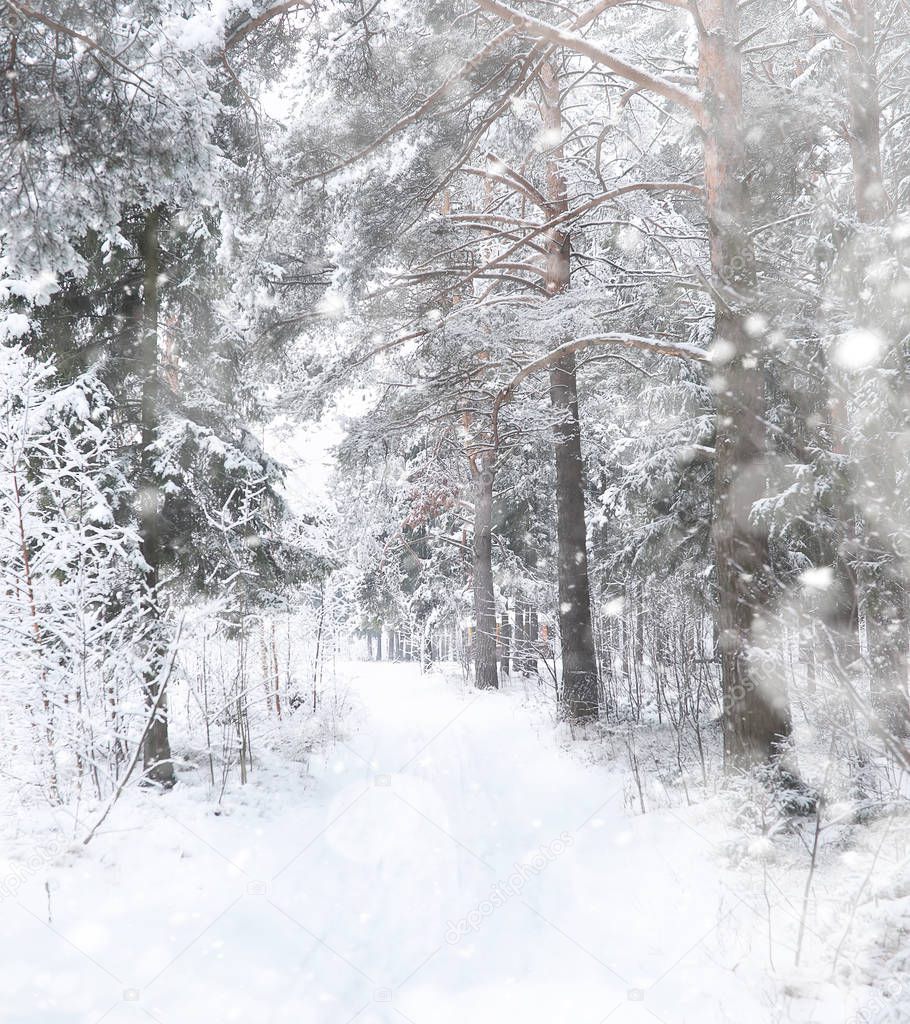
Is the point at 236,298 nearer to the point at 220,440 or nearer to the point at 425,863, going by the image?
the point at 220,440

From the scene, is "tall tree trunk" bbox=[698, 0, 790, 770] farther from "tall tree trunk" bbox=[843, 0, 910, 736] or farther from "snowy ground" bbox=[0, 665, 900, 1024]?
"snowy ground" bbox=[0, 665, 900, 1024]

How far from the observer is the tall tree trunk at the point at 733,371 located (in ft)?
18.0

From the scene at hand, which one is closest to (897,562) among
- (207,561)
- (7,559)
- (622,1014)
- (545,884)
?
(545,884)

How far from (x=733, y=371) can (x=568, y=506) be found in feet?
14.2

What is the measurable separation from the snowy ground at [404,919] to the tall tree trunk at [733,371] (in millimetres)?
1592

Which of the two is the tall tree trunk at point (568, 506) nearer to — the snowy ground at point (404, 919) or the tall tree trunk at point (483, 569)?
the snowy ground at point (404, 919)

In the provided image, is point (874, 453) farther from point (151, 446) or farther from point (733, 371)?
point (151, 446)

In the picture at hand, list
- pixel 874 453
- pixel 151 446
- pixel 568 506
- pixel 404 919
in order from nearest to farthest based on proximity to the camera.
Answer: pixel 404 919
pixel 874 453
pixel 151 446
pixel 568 506

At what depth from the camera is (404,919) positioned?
4.30m

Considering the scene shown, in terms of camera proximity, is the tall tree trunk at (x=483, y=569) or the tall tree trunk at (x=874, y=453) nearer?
the tall tree trunk at (x=874, y=453)

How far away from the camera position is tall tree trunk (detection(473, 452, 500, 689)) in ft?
46.9

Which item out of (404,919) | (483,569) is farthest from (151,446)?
(483,569)

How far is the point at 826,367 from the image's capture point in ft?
20.5

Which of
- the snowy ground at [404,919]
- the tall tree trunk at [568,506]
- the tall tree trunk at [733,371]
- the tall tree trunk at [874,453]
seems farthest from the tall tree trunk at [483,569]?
the tall tree trunk at [733,371]
